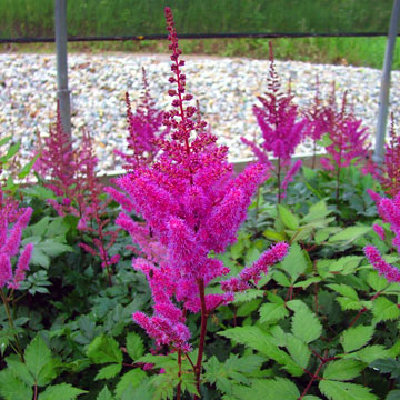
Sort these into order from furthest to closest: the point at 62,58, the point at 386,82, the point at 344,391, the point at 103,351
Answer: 1. the point at 386,82
2. the point at 62,58
3. the point at 103,351
4. the point at 344,391

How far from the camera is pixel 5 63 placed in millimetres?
6074

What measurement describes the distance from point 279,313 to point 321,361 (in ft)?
0.67

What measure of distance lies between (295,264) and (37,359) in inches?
34.5

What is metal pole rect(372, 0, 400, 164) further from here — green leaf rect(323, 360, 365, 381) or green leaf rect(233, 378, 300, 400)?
green leaf rect(233, 378, 300, 400)

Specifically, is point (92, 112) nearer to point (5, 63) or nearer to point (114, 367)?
point (5, 63)

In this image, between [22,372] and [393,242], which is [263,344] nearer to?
[393,242]

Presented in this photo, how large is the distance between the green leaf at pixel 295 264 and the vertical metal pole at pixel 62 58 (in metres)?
1.82

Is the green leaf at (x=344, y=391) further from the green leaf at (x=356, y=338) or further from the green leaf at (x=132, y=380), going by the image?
the green leaf at (x=132, y=380)

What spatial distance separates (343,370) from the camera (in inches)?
53.3

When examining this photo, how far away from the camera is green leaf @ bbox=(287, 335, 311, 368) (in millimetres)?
1372

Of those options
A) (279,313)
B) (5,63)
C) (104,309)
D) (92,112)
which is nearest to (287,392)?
(279,313)

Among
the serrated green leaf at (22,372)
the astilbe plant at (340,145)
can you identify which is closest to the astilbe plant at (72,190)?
the serrated green leaf at (22,372)

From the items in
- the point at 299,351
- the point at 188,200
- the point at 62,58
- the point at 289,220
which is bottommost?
the point at 299,351

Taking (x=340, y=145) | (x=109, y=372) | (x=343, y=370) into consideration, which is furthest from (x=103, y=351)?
(x=340, y=145)
